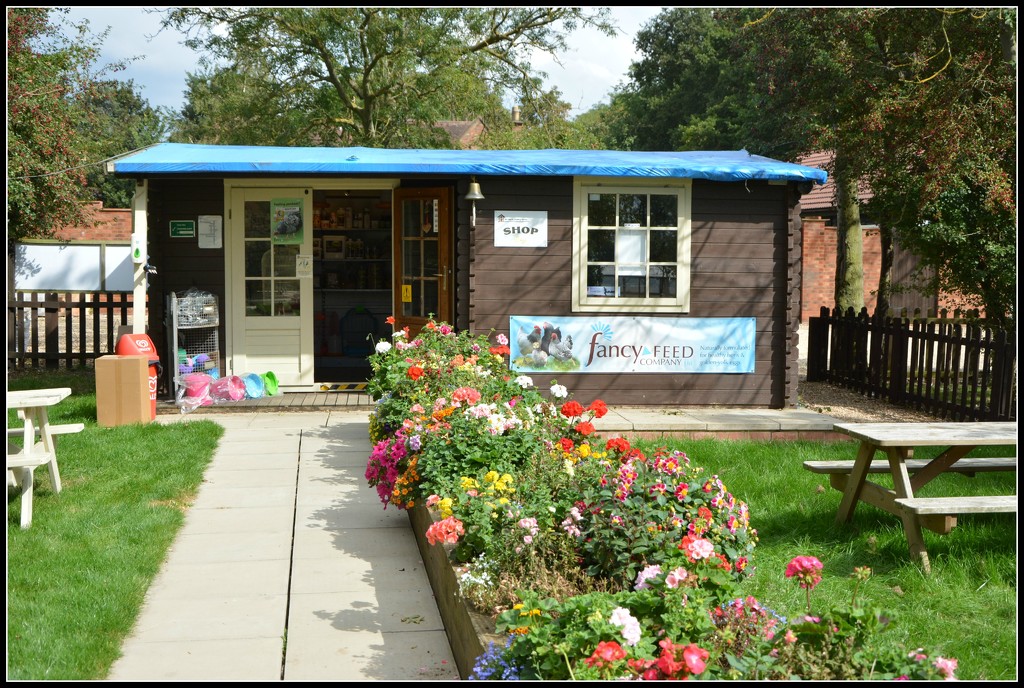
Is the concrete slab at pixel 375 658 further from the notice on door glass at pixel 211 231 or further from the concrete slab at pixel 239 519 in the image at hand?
the notice on door glass at pixel 211 231

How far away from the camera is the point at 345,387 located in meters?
12.3

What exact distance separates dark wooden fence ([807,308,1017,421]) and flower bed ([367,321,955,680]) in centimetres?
587

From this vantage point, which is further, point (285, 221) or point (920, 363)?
point (285, 221)

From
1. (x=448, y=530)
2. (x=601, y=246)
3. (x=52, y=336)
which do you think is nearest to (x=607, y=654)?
(x=448, y=530)

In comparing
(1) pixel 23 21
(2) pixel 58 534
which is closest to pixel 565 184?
(2) pixel 58 534

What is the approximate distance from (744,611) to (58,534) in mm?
4445

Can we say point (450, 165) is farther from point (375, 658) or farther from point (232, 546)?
point (375, 658)

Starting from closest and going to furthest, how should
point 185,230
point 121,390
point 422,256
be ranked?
point 121,390 → point 185,230 → point 422,256

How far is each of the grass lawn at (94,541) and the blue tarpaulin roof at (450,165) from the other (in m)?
2.71

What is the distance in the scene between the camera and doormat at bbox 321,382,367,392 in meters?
12.1

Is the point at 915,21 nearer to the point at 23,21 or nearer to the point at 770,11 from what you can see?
the point at 770,11

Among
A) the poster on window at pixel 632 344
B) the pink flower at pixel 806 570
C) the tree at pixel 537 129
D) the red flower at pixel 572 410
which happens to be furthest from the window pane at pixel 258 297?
the tree at pixel 537 129

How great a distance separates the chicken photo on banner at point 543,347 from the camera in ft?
36.4

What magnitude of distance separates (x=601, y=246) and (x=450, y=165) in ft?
6.28
